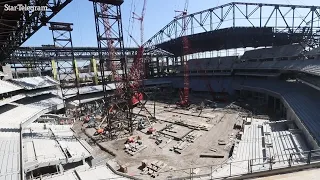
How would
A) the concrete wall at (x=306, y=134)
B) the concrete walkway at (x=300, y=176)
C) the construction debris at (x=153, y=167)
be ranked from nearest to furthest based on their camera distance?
the concrete walkway at (x=300, y=176) < the concrete wall at (x=306, y=134) < the construction debris at (x=153, y=167)

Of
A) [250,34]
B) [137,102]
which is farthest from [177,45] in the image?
[137,102]

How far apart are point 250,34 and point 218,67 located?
1483 centimetres

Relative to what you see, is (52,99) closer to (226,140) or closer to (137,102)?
(137,102)

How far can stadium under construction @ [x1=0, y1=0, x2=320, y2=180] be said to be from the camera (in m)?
18.5

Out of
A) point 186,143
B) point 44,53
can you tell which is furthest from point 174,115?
point 44,53

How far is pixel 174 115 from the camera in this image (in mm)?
42719

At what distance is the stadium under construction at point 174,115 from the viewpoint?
18.5m

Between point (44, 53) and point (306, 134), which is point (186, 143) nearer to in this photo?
point (306, 134)

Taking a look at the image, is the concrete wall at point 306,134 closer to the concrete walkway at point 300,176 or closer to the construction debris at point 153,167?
the concrete walkway at point 300,176

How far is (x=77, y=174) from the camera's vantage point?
59.8 feet

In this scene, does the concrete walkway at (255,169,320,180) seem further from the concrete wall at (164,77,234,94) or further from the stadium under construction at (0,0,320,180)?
the concrete wall at (164,77,234,94)

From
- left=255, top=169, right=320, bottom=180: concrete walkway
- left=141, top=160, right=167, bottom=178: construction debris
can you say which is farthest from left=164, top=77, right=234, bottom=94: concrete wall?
left=255, top=169, right=320, bottom=180: concrete walkway

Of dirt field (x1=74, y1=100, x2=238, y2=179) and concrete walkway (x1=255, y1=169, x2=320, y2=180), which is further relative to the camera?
dirt field (x1=74, y1=100, x2=238, y2=179)

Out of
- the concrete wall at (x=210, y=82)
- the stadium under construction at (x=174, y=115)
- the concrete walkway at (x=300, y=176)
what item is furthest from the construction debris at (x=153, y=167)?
the concrete wall at (x=210, y=82)
